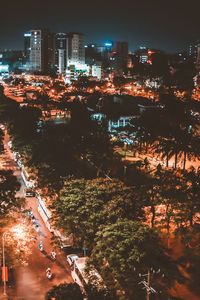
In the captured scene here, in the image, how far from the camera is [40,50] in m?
155

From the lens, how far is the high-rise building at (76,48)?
505 ft

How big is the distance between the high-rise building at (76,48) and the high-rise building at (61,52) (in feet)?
7.49

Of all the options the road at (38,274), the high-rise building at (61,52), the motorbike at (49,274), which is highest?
the high-rise building at (61,52)

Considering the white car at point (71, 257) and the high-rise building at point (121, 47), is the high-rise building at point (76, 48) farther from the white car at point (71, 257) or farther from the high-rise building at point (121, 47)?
the white car at point (71, 257)

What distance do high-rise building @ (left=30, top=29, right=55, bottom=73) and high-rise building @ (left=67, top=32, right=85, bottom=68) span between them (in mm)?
9996

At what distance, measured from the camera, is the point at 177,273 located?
14281 millimetres

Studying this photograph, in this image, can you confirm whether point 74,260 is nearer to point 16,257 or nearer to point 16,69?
point 16,257

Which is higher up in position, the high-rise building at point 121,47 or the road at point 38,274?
the high-rise building at point 121,47

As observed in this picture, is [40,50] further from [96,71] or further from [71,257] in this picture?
[71,257]

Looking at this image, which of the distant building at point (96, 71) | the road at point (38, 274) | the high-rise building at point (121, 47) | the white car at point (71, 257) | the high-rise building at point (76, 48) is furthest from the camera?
the high-rise building at point (121, 47)

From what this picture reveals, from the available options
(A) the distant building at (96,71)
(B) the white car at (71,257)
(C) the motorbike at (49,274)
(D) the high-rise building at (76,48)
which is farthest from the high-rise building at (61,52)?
(C) the motorbike at (49,274)

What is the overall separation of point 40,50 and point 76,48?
53.8 feet

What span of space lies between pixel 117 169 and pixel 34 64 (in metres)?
139

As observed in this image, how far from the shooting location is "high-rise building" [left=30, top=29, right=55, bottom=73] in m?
155
